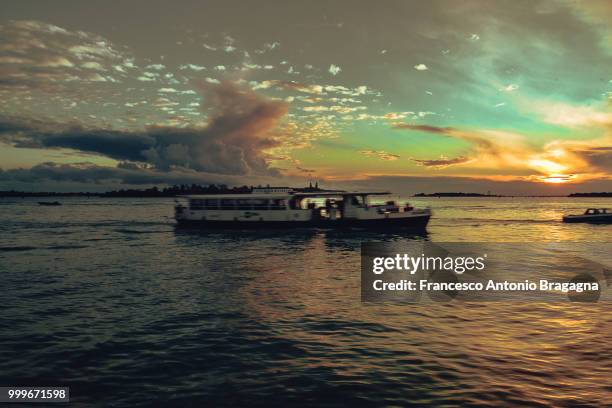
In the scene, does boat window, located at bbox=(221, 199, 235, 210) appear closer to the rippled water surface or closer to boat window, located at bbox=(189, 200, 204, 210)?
boat window, located at bbox=(189, 200, 204, 210)

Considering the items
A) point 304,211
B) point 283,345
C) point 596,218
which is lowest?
point 283,345

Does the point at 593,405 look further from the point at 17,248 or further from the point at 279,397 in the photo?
the point at 17,248

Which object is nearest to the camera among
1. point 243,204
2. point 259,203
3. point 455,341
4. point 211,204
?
point 455,341

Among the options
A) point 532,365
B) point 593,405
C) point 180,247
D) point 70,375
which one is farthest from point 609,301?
point 180,247

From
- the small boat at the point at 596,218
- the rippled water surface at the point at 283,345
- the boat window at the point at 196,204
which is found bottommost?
the rippled water surface at the point at 283,345

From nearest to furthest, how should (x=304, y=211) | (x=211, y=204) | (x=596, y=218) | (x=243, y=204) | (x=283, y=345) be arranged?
1. (x=283, y=345)
2. (x=304, y=211)
3. (x=243, y=204)
4. (x=211, y=204)
5. (x=596, y=218)

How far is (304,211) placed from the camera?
61406mm

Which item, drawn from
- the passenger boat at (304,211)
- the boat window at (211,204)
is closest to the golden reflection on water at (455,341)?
the passenger boat at (304,211)

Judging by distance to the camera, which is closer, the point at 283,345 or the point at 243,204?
the point at 283,345

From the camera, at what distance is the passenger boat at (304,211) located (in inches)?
2381

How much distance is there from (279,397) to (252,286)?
1449 centimetres

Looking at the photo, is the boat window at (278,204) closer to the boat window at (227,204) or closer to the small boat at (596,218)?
the boat window at (227,204)

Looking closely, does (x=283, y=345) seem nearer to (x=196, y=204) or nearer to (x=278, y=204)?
(x=278, y=204)

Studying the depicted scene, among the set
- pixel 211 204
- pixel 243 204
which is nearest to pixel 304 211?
pixel 243 204
